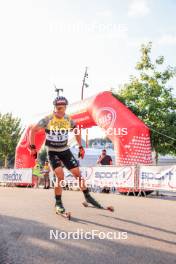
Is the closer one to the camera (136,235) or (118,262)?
(118,262)

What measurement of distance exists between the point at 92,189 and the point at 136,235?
1069cm

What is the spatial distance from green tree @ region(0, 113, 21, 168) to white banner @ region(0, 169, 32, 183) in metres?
19.8

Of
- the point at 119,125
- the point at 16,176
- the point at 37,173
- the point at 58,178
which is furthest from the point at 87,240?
the point at 16,176

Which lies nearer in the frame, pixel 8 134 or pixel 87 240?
pixel 87 240

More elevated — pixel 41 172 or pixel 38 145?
pixel 38 145

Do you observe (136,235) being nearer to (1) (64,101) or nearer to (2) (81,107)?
(1) (64,101)

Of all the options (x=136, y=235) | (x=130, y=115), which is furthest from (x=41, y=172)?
(x=136, y=235)

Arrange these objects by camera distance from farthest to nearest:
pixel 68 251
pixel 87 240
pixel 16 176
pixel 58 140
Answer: pixel 16 176
pixel 58 140
pixel 87 240
pixel 68 251

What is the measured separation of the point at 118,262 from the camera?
3.26m

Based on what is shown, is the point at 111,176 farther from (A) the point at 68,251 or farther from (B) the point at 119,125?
(A) the point at 68,251

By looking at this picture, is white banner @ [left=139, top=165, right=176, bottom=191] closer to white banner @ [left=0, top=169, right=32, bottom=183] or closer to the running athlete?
the running athlete
